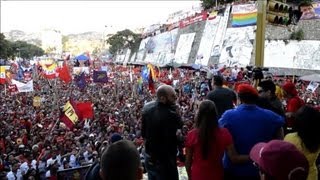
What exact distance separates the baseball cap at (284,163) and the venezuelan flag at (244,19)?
3340cm

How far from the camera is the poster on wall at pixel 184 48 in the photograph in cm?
4556

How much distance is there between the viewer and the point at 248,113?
3.70 m

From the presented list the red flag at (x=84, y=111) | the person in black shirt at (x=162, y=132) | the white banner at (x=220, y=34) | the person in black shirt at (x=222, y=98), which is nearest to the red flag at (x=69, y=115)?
the red flag at (x=84, y=111)

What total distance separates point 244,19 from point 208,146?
33153 mm

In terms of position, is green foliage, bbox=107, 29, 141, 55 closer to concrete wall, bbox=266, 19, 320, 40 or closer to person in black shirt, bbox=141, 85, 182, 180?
concrete wall, bbox=266, 19, 320, 40

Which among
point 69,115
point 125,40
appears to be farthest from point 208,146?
point 125,40

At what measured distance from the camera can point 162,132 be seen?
13.7 feet

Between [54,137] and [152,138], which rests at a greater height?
[152,138]

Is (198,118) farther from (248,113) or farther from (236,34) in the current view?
(236,34)

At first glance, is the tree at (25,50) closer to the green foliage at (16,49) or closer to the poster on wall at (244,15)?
the green foliage at (16,49)

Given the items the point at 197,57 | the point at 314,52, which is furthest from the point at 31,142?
the point at 197,57

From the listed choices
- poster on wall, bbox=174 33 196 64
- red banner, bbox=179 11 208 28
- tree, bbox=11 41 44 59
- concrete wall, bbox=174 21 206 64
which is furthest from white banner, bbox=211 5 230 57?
tree, bbox=11 41 44 59

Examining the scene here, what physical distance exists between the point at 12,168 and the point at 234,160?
710 centimetres

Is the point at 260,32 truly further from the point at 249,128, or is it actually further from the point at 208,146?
the point at 208,146
